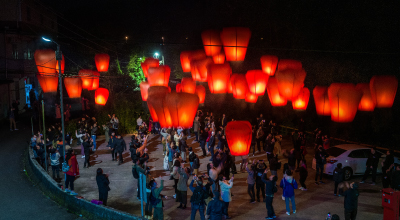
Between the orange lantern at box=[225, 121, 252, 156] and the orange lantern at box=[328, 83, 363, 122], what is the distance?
116 inches

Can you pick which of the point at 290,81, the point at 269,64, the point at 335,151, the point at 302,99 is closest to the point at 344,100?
the point at 290,81

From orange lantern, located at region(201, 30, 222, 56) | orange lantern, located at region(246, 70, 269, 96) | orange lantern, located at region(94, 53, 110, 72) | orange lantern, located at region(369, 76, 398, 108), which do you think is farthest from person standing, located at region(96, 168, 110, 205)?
orange lantern, located at region(94, 53, 110, 72)

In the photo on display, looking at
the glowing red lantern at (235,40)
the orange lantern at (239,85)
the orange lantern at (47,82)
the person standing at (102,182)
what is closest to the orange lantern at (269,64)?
the orange lantern at (239,85)

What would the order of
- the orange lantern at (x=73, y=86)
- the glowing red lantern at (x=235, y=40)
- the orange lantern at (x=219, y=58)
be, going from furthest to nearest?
the orange lantern at (x=73, y=86) → the orange lantern at (x=219, y=58) → the glowing red lantern at (x=235, y=40)

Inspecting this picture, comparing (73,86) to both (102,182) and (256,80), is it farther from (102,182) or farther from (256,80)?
(256,80)

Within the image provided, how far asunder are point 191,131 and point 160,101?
12781 mm

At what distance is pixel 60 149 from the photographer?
15664mm

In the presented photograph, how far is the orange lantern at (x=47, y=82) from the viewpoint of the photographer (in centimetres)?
1462

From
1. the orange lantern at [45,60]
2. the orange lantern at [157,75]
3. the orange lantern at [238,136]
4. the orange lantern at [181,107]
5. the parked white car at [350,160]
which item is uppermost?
the orange lantern at [45,60]

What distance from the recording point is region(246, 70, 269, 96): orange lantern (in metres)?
13.6

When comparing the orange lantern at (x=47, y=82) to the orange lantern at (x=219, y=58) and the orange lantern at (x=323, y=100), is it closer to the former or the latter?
the orange lantern at (x=219, y=58)

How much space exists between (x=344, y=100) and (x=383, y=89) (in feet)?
5.42

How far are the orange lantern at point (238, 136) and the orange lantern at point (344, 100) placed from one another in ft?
9.70

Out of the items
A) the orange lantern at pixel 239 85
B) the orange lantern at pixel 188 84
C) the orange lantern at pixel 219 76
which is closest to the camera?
the orange lantern at pixel 219 76
